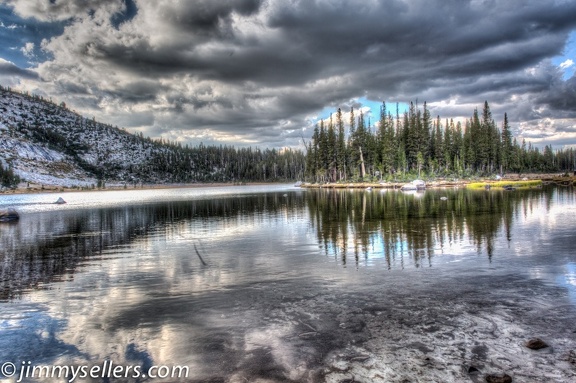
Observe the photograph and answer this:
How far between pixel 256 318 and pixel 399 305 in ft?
14.5

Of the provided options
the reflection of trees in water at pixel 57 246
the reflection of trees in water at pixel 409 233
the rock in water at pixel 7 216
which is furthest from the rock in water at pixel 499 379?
the rock in water at pixel 7 216

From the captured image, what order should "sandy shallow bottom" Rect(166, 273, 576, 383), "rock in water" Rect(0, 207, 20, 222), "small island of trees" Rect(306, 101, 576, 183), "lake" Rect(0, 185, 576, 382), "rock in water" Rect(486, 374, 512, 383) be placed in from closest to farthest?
"rock in water" Rect(486, 374, 512, 383) → "sandy shallow bottom" Rect(166, 273, 576, 383) → "lake" Rect(0, 185, 576, 382) → "rock in water" Rect(0, 207, 20, 222) → "small island of trees" Rect(306, 101, 576, 183)

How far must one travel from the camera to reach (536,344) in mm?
7508

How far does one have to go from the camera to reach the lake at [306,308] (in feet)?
23.7

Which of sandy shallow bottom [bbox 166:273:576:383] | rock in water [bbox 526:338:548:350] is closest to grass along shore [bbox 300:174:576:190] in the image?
sandy shallow bottom [bbox 166:273:576:383]

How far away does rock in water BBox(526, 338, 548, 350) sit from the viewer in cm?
749

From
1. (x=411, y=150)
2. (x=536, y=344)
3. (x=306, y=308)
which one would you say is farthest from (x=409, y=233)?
(x=411, y=150)

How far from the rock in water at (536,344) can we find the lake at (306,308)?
0.65 ft

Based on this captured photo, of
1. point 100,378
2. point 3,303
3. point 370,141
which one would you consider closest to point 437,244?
point 100,378

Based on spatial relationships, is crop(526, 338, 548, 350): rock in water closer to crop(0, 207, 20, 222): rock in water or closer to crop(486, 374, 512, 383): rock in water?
crop(486, 374, 512, 383): rock in water

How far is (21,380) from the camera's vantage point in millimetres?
7188

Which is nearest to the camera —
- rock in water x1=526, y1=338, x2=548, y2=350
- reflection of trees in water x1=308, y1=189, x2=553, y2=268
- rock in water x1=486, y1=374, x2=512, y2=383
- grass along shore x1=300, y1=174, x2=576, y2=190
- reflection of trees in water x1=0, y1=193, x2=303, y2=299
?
rock in water x1=486, y1=374, x2=512, y2=383

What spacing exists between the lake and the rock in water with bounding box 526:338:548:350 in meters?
0.20

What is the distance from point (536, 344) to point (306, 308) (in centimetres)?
582
